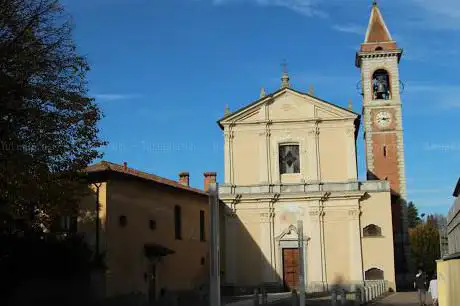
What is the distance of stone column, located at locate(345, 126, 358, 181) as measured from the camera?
38478mm

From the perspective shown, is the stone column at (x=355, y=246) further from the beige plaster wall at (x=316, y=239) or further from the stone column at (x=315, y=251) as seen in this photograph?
the stone column at (x=315, y=251)

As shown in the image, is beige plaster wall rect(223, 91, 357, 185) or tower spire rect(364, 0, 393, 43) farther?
tower spire rect(364, 0, 393, 43)

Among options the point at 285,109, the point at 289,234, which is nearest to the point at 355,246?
the point at 289,234

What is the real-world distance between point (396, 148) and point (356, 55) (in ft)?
28.1

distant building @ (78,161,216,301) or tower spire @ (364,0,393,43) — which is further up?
tower spire @ (364,0,393,43)

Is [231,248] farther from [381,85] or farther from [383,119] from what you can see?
[381,85]

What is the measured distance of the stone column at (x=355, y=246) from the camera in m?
37.0

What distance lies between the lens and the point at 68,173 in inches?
663

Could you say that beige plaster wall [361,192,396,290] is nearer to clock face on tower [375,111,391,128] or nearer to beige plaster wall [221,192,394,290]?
beige plaster wall [221,192,394,290]

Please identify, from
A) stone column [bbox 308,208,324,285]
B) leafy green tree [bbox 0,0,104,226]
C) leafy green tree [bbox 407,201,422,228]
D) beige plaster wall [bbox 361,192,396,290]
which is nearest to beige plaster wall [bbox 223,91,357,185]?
beige plaster wall [bbox 361,192,396,290]

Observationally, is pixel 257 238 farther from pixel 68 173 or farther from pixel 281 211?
pixel 68 173

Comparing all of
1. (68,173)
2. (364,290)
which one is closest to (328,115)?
(364,290)

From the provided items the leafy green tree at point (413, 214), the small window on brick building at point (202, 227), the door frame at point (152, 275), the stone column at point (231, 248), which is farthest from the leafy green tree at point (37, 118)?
the leafy green tree at point (413, 214)

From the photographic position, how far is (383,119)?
4494cm
